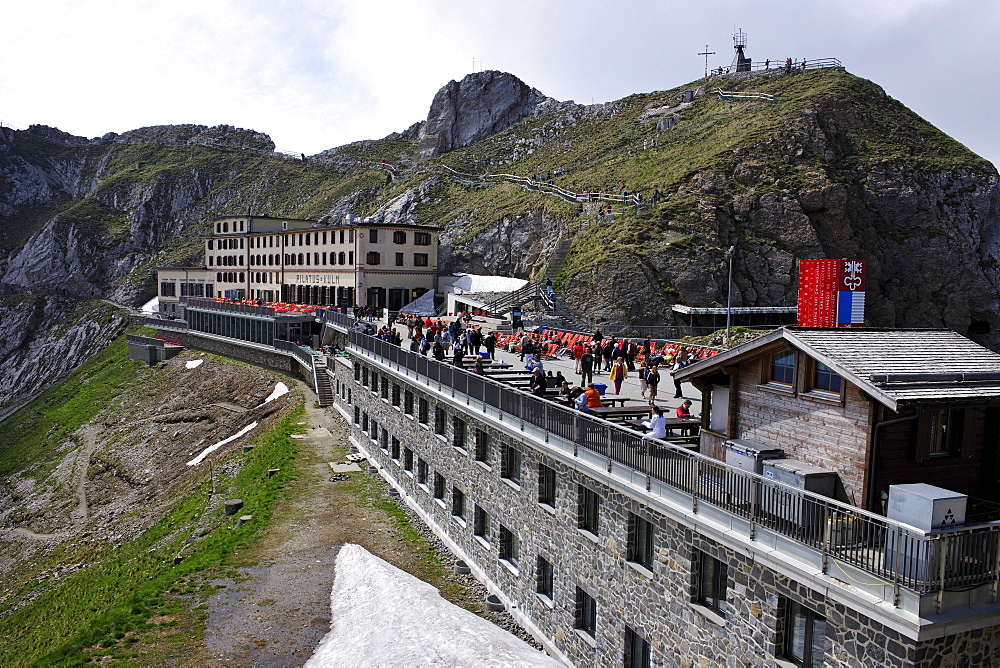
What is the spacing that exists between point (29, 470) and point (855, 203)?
69.5m

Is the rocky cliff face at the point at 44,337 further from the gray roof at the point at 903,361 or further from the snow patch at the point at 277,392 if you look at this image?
the gray roof at the point at 903,361

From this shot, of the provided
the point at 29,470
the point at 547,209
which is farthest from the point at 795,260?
the point at 29,470

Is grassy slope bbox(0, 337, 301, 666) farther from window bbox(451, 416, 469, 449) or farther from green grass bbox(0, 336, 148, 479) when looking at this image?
green grass bbox(0, 336, 148, 479)

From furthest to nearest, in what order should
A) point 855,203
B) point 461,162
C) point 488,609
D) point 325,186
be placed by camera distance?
1. point 325,186
2. point 461,162
3. point 855,203
4. point 488,609

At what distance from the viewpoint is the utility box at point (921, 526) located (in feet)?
26.1

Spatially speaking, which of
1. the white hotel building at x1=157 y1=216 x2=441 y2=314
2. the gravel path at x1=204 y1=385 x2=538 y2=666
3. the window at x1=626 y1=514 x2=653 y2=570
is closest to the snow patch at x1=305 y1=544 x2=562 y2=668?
the gravel path at x1=204 y1=385 x2=538 y2=666

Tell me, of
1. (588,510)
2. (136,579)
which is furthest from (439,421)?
(136,579)

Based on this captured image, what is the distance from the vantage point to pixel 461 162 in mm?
109312

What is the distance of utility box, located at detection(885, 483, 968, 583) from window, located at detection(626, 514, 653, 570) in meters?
4.74

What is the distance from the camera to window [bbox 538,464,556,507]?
16531 mm

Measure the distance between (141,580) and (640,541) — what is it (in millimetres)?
18173

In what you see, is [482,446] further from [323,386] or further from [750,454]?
[323,386]

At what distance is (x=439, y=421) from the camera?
77.2 feet

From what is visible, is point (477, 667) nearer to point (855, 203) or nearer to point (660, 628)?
point (660, 628)
